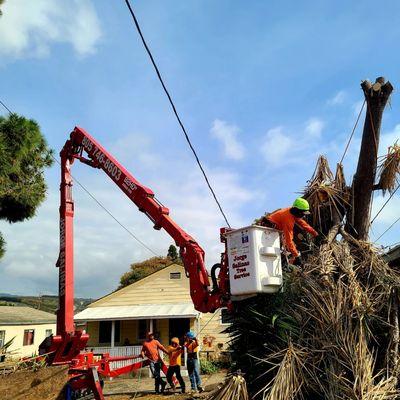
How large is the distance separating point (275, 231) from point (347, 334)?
1.63m

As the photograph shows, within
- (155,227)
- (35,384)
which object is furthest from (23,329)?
(155,227)

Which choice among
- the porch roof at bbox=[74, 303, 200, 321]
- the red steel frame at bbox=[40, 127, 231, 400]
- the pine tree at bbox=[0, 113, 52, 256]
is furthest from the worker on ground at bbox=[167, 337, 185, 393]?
the porch roof at bbox=[74, 303, 200, 321]

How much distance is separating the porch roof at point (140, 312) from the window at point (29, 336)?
28.8ft

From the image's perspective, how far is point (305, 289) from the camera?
5438mm

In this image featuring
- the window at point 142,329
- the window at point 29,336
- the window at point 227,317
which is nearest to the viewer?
the window at point 227,317

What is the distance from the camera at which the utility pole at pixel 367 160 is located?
19.5 ft

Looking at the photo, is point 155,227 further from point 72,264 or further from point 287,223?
point 287,223

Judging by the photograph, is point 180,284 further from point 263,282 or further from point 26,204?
point 263,282

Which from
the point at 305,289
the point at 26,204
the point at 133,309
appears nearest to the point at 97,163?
the point at 26,204

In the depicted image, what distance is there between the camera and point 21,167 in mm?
11336

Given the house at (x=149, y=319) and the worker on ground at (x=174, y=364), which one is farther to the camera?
the house at (x=149, y=319)

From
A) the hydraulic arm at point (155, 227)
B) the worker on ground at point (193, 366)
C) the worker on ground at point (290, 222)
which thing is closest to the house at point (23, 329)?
the worker on ground at point (193, 366)

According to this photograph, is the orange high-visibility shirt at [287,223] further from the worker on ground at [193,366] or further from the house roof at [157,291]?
the house roof at [157,291]

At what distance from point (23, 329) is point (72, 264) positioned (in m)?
24.1
